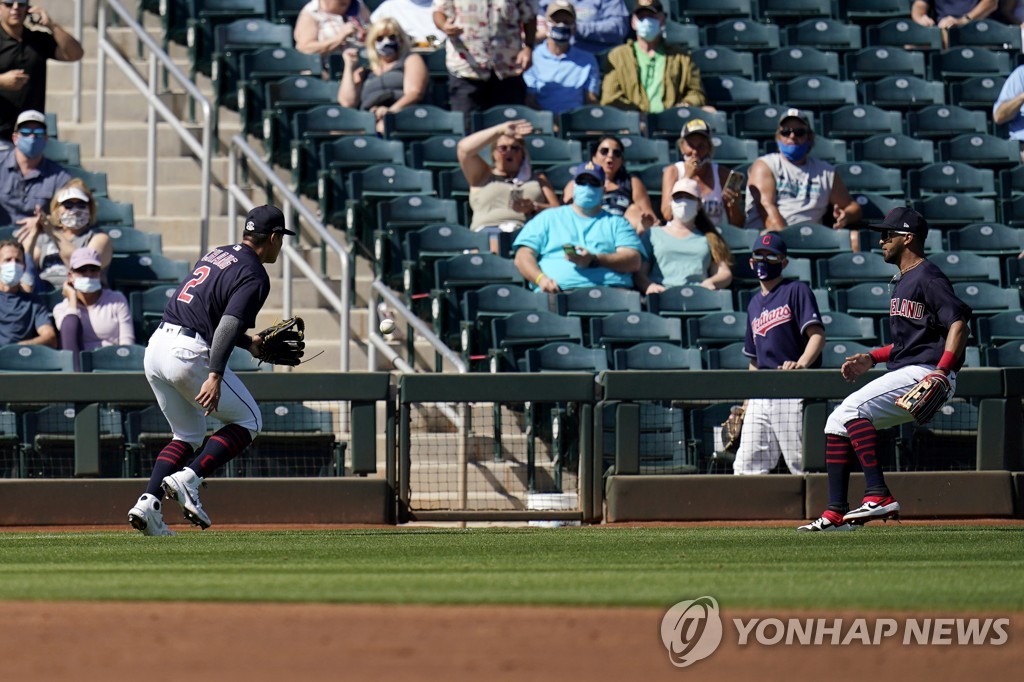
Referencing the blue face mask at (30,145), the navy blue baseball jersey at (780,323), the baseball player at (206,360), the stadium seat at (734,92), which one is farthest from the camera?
the stadium seat at (734,92)

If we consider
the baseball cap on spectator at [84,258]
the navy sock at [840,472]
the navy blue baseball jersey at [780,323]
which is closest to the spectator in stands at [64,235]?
the baseball cap on spectator at [84,258]

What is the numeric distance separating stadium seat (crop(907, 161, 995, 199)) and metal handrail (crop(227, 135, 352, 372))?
216 inches

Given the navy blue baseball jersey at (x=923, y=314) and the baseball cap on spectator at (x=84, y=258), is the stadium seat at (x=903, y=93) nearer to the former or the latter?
the navy blue baseball jersey at (x=923, y=314)

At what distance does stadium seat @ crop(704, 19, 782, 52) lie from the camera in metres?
16.9

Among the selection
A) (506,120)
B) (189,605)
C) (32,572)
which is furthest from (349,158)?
(189,605)

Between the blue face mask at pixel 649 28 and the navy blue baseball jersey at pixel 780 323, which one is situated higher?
the blue face mask at pixel 649 28

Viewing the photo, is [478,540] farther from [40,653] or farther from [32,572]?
[40,653]

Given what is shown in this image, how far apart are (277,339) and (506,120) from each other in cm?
566

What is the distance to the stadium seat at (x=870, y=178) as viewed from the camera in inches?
578

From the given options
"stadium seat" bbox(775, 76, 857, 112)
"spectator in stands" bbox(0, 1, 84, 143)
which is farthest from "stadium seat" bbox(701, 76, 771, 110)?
"spectator in stands" bbox(0, 1, 84, 143)

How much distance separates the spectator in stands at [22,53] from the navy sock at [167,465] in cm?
555

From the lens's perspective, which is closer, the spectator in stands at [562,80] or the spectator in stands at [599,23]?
the spectator in stands at [562,80]

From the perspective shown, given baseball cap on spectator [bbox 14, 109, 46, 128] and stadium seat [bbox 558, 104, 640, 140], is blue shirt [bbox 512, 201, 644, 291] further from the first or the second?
baseball cap on spectator [bbox 14, 109, 46, 128]

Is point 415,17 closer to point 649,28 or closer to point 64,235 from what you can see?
point 649,28
